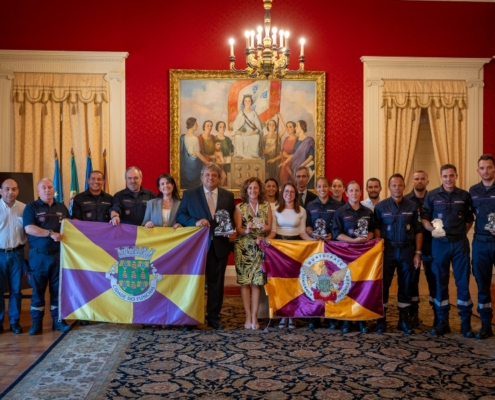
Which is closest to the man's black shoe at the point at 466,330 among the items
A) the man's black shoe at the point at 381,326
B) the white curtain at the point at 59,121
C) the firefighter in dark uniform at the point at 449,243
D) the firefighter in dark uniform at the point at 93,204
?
the firefighter in dark uniform at the point at 449,243

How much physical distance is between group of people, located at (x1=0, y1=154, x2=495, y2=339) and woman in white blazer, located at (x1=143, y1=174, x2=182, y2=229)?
1cm

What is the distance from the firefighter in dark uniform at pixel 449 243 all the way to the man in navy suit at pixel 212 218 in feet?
6.35

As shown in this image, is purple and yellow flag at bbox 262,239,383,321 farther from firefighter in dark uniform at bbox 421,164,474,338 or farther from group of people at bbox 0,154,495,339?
firefighter in dark uniform at bbox 421,164,474,338

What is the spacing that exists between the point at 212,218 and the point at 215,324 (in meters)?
1.03

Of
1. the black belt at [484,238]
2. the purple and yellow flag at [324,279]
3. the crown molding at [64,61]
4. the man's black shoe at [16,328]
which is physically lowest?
the man's black shoe at [16,328]

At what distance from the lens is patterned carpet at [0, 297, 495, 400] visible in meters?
3.86

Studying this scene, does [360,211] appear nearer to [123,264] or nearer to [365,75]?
[123,264]

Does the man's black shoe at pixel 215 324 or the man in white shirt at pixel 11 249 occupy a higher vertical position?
the man in white shirt at pixel 11 249

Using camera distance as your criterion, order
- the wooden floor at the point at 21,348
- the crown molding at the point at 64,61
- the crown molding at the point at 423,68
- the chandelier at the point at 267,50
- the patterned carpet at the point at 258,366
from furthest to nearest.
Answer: the crown molding at the point at 423,68, the crown molding at the point at 64,61, the chandelier at the point at 267,50, the wooden floor at the point at 21,348, the patterned carpet at the point at 258,366

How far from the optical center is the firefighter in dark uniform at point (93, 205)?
606 cm

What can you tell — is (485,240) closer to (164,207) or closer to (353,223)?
(353,223)

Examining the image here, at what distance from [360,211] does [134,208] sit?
2.37 metres

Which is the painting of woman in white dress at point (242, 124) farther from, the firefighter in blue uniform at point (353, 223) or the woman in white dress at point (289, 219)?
the firefighter in blue uniform at point (353, 223)

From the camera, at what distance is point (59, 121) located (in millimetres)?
8797
